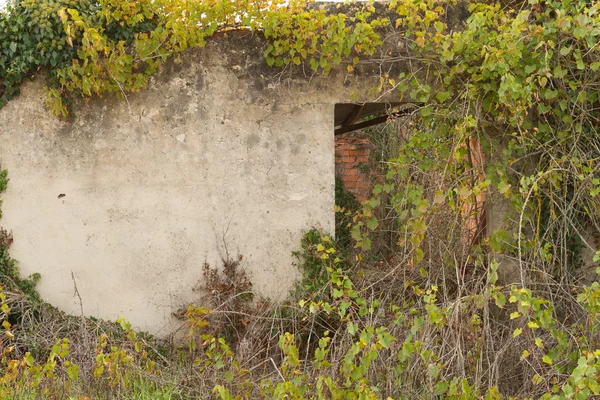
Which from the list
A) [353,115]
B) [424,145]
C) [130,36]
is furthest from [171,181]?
[353,115]

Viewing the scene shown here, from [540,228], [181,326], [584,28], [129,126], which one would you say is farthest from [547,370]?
[129,126]

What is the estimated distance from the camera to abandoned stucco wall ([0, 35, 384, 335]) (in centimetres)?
554

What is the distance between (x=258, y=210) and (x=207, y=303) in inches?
32.7

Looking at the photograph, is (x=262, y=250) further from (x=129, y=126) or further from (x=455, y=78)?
(x=455, y=78)

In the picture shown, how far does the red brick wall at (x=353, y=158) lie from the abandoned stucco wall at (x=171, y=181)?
517 cm

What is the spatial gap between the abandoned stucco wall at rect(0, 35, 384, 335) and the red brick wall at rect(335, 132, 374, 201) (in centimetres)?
517

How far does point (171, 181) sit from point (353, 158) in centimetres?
559

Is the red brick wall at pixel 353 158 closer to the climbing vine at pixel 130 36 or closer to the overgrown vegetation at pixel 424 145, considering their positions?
the overgrown vegetation at pixel 424 145

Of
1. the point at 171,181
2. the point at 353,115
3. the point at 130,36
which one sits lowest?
the point at 171,181

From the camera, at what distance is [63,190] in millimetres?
5543

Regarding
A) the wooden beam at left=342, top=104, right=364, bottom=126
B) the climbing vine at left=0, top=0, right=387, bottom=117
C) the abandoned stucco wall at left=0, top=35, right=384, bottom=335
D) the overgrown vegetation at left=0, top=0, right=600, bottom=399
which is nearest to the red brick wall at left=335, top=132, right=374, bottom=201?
the wooden beam at left=342, top=104, right=364, bottom=126

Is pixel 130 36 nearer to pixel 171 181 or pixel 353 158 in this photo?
pixel 171 181

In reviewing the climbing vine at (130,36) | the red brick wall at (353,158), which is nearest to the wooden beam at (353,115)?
the climbing vine at (130,36)

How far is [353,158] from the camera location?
10852 millimetres
